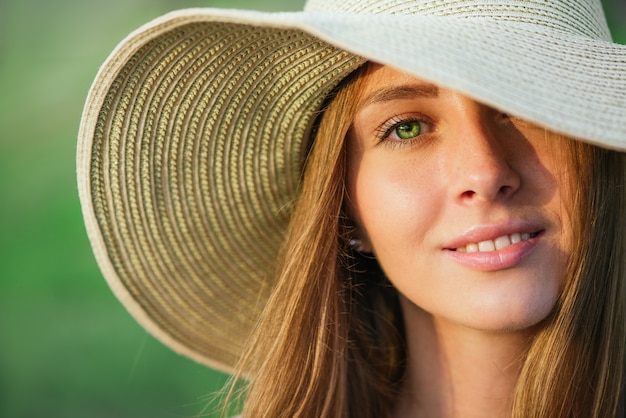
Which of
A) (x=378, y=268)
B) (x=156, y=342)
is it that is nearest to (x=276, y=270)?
(x=378, y=268)

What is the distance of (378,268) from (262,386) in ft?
1.46

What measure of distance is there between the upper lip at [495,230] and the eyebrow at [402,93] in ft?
0.88

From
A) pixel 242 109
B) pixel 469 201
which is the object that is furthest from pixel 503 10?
pixel 242 109

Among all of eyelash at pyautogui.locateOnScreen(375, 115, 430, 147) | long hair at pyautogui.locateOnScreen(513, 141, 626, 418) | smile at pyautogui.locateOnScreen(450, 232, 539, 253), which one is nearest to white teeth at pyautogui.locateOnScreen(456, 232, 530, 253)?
smile at pyautogui.locateOnScreen(450, 232, 539, 253)

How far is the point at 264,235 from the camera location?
1.93 metres

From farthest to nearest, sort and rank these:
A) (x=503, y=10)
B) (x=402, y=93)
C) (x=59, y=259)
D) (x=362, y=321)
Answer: (x=59, y=259), (x=362, y=321), (x=402, y=93), (x=503, y=10)

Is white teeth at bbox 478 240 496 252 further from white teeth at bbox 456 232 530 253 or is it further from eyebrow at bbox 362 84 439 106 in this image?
eyebrow at bbox 362 84 439 106

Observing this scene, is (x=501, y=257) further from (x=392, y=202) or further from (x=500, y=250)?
(x=392, y=202)

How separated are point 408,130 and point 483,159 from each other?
8.1 inches

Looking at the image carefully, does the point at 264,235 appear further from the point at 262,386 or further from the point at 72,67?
the point at 72,67

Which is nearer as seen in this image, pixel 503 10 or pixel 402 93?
pixel 503 10

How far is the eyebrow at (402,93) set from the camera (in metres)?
1.46

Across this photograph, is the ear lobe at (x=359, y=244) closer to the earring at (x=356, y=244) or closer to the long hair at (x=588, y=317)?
the earring at (x=356, y=244)

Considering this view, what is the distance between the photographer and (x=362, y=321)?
77.4 inches
